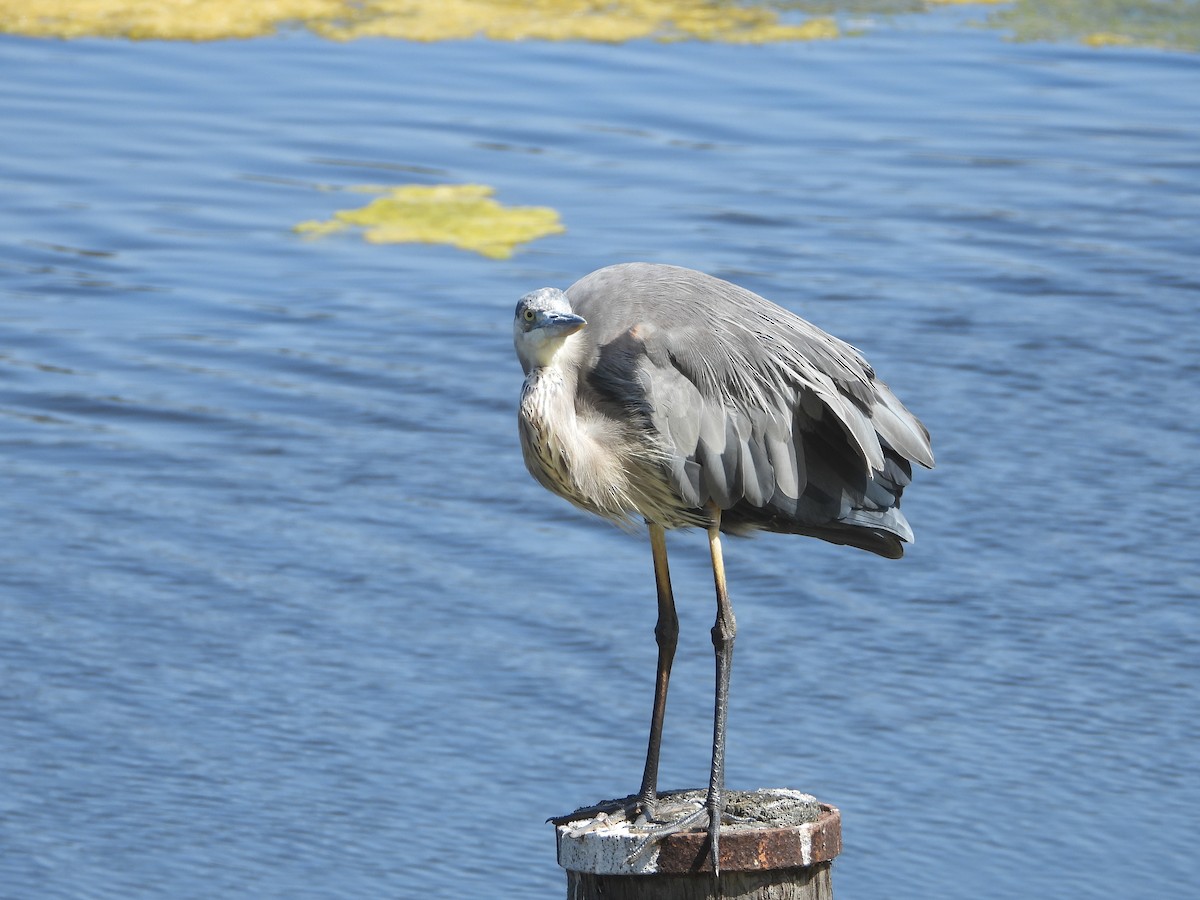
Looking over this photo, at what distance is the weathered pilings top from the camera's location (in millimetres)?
4168

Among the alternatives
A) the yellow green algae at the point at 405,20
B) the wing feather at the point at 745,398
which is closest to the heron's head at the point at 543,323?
the wing feather at the point at 745,398

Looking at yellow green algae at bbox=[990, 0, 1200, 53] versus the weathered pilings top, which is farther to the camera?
yellow green algae at bbox=[990, 0, 1200, 53]

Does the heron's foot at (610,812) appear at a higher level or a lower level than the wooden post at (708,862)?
lower

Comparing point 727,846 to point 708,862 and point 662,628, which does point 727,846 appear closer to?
A: point 708,862

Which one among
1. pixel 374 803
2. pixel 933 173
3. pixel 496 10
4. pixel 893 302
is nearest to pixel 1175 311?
pixel 893 302

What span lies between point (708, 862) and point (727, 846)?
0.19 ft

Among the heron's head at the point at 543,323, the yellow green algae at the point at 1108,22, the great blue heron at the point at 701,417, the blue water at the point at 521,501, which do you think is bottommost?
the blue water at the point at 521,501

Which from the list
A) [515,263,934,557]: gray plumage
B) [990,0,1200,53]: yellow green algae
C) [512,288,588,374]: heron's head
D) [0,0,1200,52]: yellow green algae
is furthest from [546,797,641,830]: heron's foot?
[990,0,1200,53]: yellow green algae

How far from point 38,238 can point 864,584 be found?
6784 millimetres

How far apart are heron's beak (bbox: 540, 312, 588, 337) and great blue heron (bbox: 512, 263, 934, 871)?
6 centimetres

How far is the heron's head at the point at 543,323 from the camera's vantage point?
460cm

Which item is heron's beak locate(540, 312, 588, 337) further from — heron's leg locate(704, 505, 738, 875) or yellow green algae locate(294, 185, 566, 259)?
yellow green algae locate(294, 185, 566, 259)

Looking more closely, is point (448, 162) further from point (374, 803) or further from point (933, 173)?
point (374, 803)

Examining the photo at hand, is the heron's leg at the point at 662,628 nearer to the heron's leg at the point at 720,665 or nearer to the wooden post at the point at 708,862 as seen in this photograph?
the heron's leg at the point at 720,665
